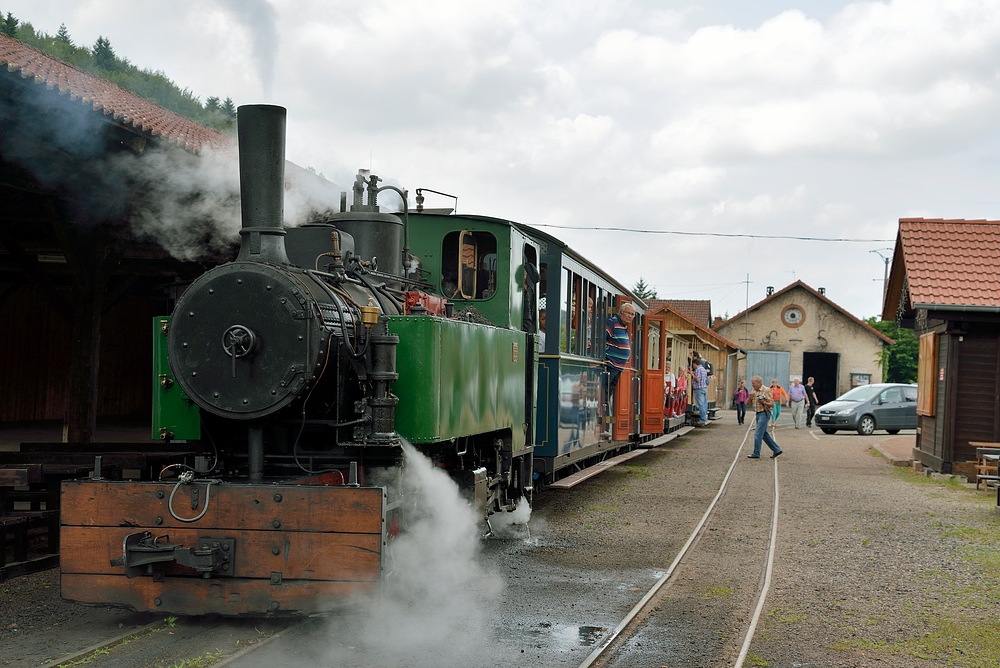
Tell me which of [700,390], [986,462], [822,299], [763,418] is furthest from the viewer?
[822,299]

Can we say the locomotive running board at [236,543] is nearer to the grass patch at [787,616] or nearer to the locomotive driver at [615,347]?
the grass patch at [787,616]

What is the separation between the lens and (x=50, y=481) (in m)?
7.12

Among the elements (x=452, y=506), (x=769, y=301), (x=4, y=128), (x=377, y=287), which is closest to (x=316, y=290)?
(x=377, y=287)

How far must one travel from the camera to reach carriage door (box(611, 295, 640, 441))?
12984 millimetres

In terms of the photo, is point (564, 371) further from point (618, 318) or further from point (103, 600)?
point (103, 600)

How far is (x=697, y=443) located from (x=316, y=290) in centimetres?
1672

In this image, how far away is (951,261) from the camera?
586 inches

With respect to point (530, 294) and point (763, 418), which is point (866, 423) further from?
point (530, 294)

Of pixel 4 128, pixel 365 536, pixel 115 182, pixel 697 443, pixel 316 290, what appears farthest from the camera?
pixel 697 443

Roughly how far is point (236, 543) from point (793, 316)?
47366 mm

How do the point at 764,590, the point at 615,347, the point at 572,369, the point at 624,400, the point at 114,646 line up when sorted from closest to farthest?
1. the point at 114,646
2. the point at 764,590
3. the point at 572,369
4. the point at 615,347
5. the point at 624,400

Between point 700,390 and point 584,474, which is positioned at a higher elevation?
point 700,390

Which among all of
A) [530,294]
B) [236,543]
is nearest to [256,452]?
[236,543]

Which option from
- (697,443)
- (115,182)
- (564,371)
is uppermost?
(115,182)
